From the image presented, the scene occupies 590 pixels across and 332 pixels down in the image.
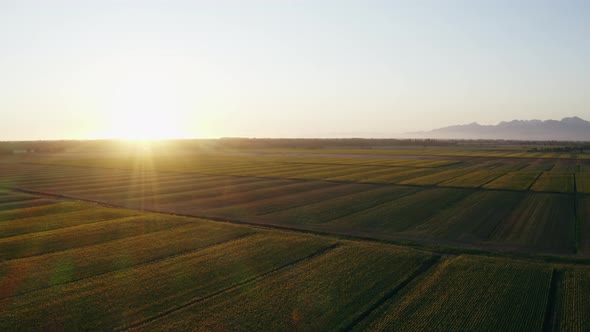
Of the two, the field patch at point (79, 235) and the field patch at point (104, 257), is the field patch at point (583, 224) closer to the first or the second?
the field patch at point (104, 257)

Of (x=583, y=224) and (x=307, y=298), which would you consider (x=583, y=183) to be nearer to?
(x=583, y=224)

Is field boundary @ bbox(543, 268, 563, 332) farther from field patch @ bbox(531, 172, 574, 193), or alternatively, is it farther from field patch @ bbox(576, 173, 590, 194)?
field patch @ bbox(576, 173, 590, 194)

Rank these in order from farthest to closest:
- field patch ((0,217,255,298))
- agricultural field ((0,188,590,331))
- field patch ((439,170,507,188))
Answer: field patch ((439,170,507,188))
field patch ((0,217,255,298))
agricultural field ((0,188,590,331))

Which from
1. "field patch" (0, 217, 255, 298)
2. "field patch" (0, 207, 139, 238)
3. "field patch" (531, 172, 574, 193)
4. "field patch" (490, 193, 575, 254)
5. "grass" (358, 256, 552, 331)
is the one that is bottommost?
"grass" (358, 256, 552, 331)

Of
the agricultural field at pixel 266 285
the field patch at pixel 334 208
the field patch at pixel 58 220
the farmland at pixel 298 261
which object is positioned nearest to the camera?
the agricultural field at pixel 266 285

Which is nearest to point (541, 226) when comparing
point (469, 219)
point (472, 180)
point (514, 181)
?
point (469, 219)

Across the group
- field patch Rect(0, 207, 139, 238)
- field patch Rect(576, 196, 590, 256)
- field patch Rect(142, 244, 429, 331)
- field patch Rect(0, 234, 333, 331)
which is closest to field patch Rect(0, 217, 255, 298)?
field patch Rect(0, 234, 333, 331)

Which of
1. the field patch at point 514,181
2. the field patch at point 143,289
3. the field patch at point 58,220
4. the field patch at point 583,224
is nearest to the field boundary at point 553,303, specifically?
the field patch at point 583,224

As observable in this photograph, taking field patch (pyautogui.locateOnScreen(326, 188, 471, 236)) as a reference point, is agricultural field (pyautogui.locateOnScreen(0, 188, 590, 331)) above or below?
below

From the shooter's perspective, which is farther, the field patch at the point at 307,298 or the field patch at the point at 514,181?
the field patch at the point at 514,181
